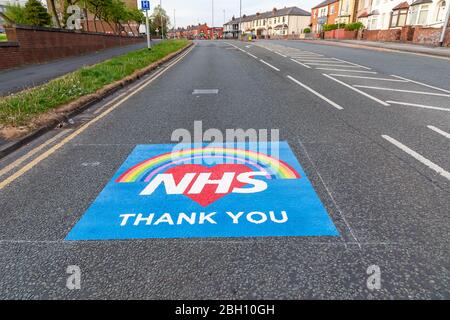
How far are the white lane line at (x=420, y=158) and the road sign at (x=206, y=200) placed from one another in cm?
176

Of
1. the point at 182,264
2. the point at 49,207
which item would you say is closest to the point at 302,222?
the point at 182,264

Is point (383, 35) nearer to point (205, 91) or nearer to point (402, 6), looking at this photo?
point (402, 6)

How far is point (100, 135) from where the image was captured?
5.79 metres

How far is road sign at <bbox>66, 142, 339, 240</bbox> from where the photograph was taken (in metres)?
2.90

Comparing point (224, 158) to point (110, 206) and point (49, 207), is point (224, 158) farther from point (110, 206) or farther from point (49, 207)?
point (49, 207)

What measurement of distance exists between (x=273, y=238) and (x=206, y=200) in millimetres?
924

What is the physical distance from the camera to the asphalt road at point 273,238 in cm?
228

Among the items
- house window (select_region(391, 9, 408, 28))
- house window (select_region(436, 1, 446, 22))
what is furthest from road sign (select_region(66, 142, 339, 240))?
house window (select_region(391, 9, 408, 28))

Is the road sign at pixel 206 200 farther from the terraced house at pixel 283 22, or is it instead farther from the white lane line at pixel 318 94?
the terraced house at pixel 283 22

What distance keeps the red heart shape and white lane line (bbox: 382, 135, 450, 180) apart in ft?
7.96

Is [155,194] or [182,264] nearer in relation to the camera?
[182,264]

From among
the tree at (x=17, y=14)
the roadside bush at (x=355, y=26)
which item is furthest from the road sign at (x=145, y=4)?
the roadside bush at (x=355, y=26)
